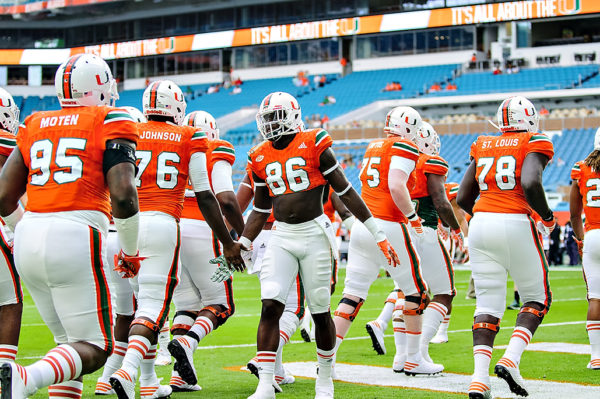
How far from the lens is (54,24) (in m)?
52.9

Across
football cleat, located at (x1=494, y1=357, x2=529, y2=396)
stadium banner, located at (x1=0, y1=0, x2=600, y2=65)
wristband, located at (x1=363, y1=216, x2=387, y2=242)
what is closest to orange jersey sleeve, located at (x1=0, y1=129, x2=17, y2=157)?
wristband, located at (x1=363, y1=216, x2=387, y2=242)

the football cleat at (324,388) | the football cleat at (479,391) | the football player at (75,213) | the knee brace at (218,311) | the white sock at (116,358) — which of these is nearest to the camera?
the football player at (75,213)

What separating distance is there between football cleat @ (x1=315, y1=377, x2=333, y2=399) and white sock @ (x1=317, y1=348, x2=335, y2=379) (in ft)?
0.10

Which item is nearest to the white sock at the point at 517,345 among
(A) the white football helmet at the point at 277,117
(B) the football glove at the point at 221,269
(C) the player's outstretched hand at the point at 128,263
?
(B) the football glove at the point at 221,269

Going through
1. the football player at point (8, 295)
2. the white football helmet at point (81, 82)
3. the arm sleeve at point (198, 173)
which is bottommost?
the football player at point (8, 295)

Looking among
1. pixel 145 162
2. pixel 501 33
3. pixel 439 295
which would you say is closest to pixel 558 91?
pixel 501 33

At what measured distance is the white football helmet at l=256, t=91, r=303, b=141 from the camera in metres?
5.89

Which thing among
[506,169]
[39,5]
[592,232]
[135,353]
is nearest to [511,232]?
[506,169]

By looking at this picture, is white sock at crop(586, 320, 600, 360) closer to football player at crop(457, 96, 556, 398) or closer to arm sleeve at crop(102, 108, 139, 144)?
football player at crop(457, 96, 556, 398)

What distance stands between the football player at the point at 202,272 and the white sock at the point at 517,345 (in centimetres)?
208

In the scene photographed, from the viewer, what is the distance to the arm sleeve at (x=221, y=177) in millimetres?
6395

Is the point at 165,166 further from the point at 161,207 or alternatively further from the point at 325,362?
the point at 325,362

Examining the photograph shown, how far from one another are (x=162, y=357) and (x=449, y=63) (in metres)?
36.0

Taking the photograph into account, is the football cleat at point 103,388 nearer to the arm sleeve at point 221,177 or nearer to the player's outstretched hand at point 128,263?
the arm sleeve at point 221,177
